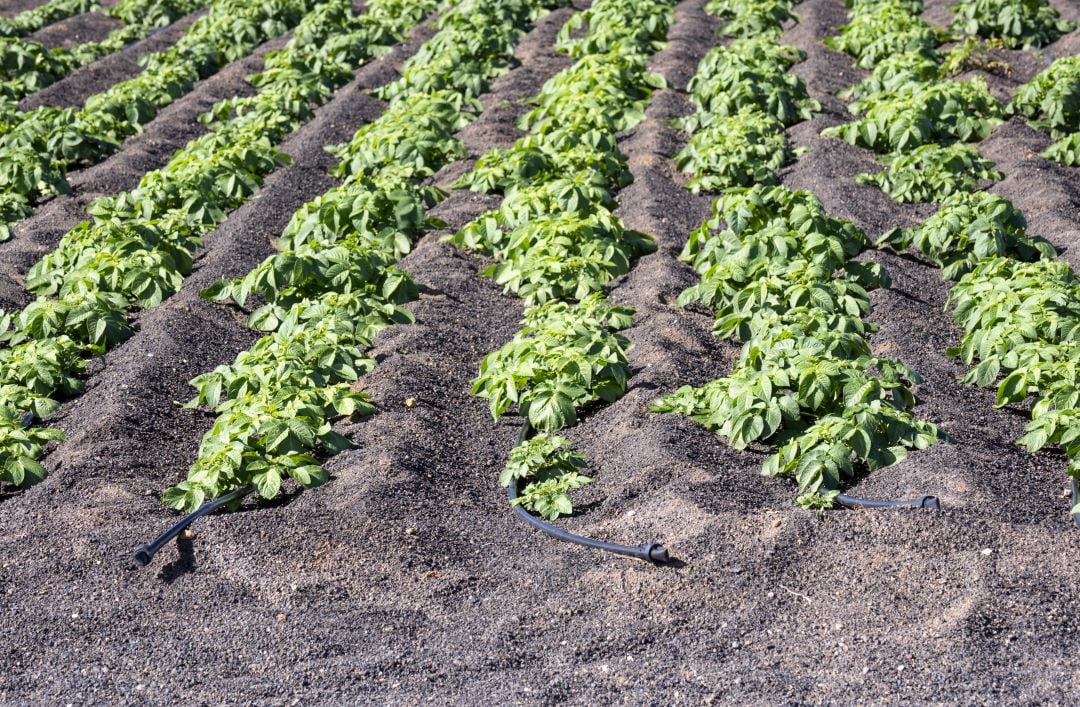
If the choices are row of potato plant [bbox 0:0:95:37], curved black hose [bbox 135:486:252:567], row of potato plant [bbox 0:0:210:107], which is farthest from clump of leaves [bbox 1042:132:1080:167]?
row of potato plant [bbox 0:0:95:37]

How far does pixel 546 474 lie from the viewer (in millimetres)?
4984

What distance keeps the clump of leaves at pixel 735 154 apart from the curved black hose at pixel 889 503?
3.66 metres

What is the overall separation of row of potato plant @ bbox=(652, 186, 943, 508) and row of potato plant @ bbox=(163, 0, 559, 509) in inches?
59.3

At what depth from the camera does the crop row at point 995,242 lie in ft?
16.6

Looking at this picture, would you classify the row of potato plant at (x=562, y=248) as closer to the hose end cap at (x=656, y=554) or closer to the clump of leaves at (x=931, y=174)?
the hose end cap at (x=656, y=554)

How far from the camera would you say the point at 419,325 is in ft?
20.8

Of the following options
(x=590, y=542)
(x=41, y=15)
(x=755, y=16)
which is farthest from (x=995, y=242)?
(x=41, y=15)

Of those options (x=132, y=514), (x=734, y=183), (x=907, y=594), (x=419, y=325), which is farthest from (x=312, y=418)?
(x=734, y=183)

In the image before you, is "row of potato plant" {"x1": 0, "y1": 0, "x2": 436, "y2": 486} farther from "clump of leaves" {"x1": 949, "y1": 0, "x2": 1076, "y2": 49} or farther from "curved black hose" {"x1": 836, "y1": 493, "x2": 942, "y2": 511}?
"clump of leaves" {"x1": 949, "y1": 0, "x2": 1076, "y2": 49}

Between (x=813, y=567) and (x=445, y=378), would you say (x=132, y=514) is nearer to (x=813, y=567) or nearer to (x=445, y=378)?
(x=445, y=378)

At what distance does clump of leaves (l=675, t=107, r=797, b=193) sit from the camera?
7.88 meters

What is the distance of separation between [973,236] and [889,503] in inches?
106

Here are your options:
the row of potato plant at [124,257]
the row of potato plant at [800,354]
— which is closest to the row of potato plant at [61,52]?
the row of potato plant at [124,257]

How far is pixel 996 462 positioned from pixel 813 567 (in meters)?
1.05
